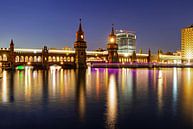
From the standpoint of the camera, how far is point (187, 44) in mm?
→ 180125

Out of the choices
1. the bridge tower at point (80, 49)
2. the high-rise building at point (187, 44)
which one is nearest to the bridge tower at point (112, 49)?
the bridge tower at point (80, 49)

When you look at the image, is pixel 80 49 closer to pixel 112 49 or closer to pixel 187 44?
pixel 112 49

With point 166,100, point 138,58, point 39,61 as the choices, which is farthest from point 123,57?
point 166,100

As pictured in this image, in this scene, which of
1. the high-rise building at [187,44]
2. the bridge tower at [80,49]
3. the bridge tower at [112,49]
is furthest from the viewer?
the high-rise building at [187,44]

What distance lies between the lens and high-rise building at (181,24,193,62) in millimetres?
177500

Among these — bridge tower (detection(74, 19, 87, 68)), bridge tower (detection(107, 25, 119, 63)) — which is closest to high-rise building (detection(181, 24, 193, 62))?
bridge tower (detection(107, 25, 119, 63))

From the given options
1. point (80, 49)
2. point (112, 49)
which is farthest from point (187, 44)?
point (80, 49)

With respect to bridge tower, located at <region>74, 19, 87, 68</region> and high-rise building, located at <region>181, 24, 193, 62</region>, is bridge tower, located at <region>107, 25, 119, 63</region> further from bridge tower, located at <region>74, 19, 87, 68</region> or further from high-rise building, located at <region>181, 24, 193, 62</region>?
high-rise building, located at <region>181, 24, 193, 62</region>

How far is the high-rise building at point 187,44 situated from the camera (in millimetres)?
177500

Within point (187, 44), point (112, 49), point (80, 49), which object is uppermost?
point (187, 44)

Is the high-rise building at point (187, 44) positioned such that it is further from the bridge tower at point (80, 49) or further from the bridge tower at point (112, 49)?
the bridge tower at point (80, 49)

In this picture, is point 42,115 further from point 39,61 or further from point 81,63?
point 39,61

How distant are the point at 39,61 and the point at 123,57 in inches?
1780

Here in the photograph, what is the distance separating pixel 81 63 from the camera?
3580 inches
